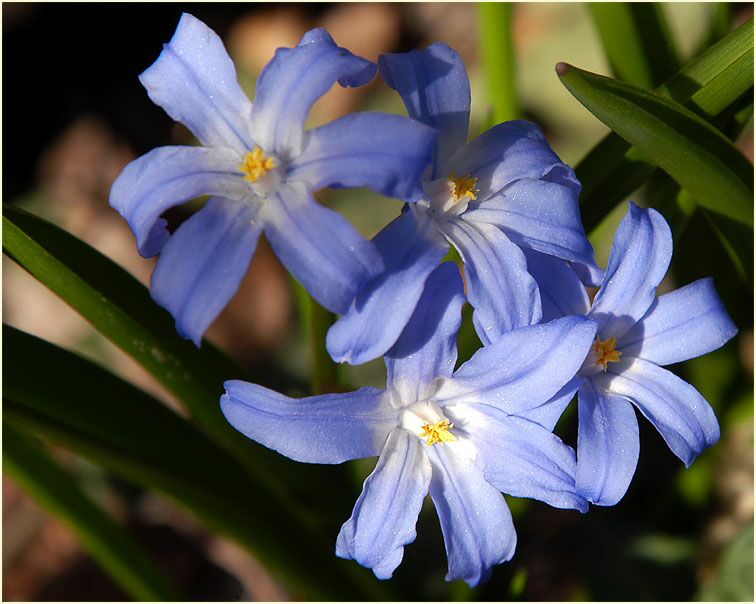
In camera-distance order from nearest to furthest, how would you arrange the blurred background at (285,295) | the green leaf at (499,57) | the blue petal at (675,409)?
the blue petal at (675,409)
the green leaf at (499,57)
the blurred background at (285,295)

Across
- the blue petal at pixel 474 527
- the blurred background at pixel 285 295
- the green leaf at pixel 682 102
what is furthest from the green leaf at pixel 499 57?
the blue petal at pixel 474 527

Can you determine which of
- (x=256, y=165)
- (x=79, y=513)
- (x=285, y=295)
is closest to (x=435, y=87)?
(x=256, y=165)

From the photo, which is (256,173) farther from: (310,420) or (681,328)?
(681,328)

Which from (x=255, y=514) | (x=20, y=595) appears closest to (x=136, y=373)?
(x=20, y=595)

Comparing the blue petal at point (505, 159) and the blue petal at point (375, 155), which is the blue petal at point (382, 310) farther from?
the blue petal at point (505, 159)

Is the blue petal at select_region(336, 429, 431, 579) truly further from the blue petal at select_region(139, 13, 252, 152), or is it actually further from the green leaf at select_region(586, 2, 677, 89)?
the green leaf at select_region(586, 2, 677, 89)

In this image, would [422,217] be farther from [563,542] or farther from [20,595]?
Result: [20,595]
